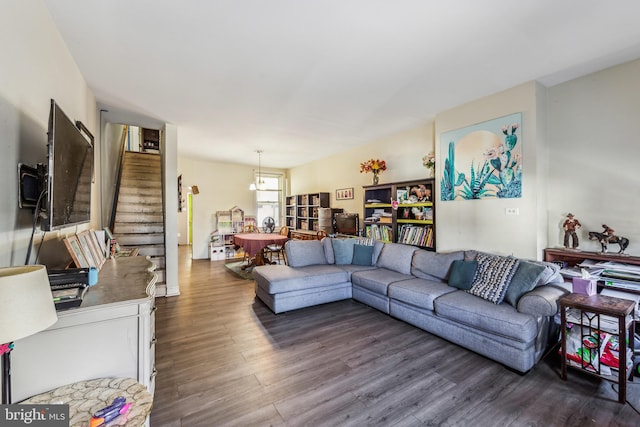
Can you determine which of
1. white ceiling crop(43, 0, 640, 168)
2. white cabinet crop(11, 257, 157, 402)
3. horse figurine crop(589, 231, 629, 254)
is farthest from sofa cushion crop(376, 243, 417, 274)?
white cabinet crop(11, 257, 157, 402)

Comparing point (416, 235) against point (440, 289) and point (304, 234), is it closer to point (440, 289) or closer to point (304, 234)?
point (440, 289)

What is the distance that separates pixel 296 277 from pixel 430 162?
268 centimetres

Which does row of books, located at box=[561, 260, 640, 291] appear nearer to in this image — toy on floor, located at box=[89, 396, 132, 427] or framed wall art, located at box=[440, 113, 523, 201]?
framed wall art, located at box=[440, 113, 523, 201]

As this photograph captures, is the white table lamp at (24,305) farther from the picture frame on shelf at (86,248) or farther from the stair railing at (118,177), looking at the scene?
the stair railing at (118,177)

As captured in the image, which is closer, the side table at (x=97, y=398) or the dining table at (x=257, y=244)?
the side table at (x=97, y=398)

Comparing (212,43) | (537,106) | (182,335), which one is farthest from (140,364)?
(537,106)

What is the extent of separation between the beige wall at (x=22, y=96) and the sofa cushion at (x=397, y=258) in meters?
3.55

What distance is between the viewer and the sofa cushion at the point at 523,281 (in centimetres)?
239

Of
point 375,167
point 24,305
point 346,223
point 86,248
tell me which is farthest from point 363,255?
point 24,305

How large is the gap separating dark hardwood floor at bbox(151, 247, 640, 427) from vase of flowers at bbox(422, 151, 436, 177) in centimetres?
241

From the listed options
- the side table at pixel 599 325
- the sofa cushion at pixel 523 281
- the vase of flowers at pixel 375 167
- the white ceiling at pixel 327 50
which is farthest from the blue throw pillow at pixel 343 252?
the side table at pixel 599 325

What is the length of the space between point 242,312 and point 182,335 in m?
0.77

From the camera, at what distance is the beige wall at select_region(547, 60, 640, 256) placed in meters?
2.61

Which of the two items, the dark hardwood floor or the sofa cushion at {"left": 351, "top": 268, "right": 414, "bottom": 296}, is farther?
the sofa cushion at {"left": 351, "top": 268, "right": 414, "bottom": 296}
